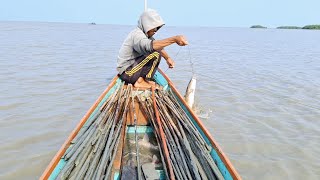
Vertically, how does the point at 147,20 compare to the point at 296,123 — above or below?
above

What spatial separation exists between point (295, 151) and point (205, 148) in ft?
7.33

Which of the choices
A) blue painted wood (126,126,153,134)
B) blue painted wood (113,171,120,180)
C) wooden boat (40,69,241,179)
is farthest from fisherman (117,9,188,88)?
blue painted wood (113,171,120,180)

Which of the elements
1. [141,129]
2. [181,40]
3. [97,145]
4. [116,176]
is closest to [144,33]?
[181,40]

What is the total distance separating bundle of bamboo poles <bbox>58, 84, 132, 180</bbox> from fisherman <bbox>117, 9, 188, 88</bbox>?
71 centimetres

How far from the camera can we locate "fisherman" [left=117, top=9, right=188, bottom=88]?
4246mm

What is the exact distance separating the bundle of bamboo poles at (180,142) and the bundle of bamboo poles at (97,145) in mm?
459

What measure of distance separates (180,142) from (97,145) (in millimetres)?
930

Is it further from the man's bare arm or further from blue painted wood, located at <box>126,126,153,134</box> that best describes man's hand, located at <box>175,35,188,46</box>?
blue painted wood, located at <box>126,126,153,134</box>

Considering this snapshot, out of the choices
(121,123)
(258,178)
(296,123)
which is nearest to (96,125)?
(121,123)

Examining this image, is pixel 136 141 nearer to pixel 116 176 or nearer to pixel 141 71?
pixel 116 176

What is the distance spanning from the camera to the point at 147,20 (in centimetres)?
428

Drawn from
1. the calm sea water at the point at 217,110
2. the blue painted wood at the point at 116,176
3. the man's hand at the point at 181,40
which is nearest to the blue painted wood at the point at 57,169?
the blue painted wood at the point at 116,176

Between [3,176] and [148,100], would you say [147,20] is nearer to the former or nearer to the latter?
[148,100]

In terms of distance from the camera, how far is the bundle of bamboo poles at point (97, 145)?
2763 mm
